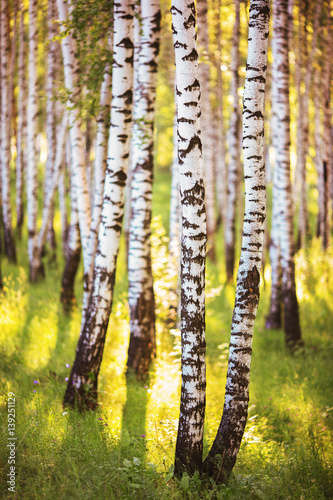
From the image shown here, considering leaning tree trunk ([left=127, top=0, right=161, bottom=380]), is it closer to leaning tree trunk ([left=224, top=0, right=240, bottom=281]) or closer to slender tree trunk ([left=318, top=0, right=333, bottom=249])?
leaning tree trunk ([left=224, top=0, right=240, bottom=281])

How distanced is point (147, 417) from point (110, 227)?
214 cm

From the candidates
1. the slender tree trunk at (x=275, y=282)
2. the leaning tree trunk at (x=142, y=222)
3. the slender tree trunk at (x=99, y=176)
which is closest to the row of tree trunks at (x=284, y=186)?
the slender tree trunk at (x=275, y=282)

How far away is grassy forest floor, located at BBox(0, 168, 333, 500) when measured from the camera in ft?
10.1

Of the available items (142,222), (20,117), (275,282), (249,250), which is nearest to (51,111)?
(20,117)

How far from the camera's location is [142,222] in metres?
5.03

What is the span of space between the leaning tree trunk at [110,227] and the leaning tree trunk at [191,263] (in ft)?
4.24

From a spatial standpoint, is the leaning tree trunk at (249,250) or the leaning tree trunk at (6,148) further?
the leaning tree trunk at (6,148)

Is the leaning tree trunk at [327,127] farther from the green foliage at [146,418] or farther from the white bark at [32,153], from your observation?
the white bark at [32,153]

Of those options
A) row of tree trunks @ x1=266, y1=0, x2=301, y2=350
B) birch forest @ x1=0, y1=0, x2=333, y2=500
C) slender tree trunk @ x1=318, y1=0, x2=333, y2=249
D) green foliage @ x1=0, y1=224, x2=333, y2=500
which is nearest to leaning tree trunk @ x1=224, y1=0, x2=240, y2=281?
birch forest @ x1=0, y1=0, x2=333, y2=500

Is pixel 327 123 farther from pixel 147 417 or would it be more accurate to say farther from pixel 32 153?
pixel 147 417

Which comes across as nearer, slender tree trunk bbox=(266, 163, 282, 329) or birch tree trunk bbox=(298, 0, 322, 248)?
slender tree trunk bbox=(266, 163, 282, 329)

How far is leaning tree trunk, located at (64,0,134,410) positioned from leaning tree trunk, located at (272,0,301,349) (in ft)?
10.1

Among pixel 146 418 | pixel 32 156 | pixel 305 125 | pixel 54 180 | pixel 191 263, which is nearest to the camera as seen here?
pixel 191 263

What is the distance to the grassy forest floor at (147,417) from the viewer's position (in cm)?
309
